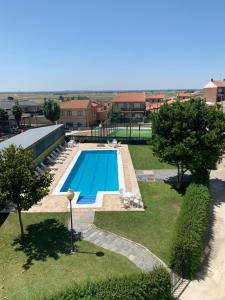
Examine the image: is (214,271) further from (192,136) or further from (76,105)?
(76,105)

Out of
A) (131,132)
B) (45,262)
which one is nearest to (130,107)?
(131,132)

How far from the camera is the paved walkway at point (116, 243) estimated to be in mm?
15531

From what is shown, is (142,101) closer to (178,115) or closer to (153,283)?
(178,115)

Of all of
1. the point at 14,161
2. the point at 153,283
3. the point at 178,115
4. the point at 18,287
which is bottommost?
the point at 18,287

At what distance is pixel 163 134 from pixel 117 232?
10810mm

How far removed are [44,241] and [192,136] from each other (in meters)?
14.3

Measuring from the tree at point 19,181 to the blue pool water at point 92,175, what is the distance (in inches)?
299

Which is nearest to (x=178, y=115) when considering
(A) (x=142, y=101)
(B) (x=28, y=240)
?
(B) (x=28, y=240)

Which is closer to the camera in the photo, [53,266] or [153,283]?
[153,283]

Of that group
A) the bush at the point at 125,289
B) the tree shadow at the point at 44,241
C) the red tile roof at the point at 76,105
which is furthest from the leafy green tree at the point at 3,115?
the bush at the point at 125,289

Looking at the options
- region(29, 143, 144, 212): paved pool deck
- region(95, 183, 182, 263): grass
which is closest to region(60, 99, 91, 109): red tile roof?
region(29, 143, 144, 212): paved pool deck

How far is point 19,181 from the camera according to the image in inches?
645

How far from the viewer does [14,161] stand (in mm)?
16719

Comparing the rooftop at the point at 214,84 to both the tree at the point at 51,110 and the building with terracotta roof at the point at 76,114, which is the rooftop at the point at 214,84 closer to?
the building with terracotta roof at the point at 76,114
